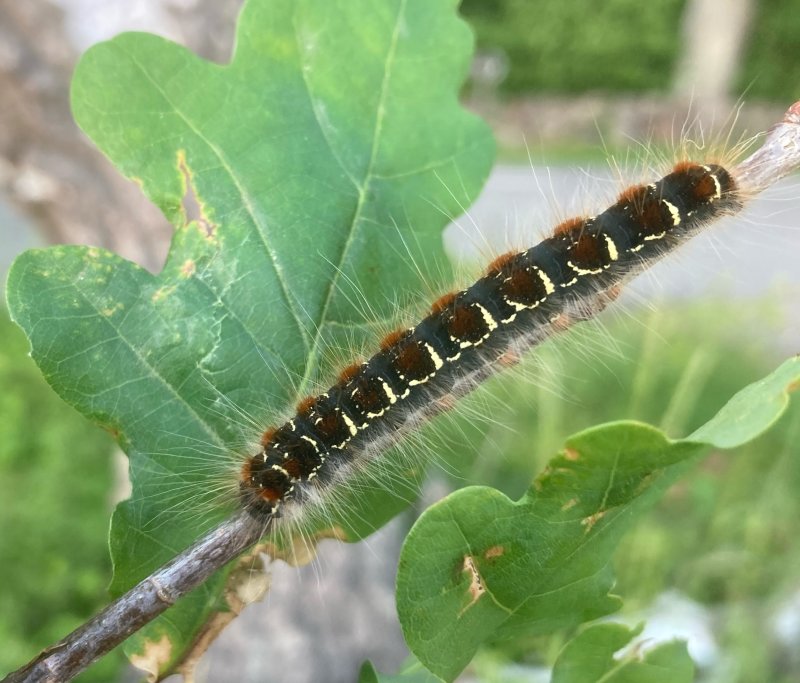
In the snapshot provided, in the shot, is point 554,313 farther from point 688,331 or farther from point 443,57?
point 688,331

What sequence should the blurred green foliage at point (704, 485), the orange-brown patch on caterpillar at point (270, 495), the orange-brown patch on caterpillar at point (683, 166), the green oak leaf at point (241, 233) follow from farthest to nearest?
the blurred green foliage at point (704, 485)
the orange-brown patch on caterpillar at point (683, 166)
the orange-brown patch on caterpillar at point (270, 495)
the green oak leaf at point (241, 233)

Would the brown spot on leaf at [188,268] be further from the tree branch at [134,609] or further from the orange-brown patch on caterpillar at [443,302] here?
the orange-brown patch on caterpillar at [443,302]

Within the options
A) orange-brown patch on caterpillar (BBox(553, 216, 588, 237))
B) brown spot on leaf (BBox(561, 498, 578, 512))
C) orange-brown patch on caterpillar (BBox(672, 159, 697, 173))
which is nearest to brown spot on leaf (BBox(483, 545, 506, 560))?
brown spot on leaf (BBox(561, 498, 578, 512))

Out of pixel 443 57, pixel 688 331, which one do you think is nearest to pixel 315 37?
pixel 443 57

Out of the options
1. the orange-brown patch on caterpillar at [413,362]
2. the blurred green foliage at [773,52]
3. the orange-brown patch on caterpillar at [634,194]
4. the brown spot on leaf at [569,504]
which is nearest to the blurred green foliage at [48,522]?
the orange-brown patch on caterpillar at [413,362]

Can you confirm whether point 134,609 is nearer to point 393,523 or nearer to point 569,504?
point 569,504

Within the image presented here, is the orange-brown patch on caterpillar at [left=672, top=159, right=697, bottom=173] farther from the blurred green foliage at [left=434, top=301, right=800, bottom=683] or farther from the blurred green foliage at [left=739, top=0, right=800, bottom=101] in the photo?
the blurred green foliage at [left=739, top=0, right=800, bottom=101]

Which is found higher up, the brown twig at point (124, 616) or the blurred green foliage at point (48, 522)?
the brown twig at point (124, 616)
